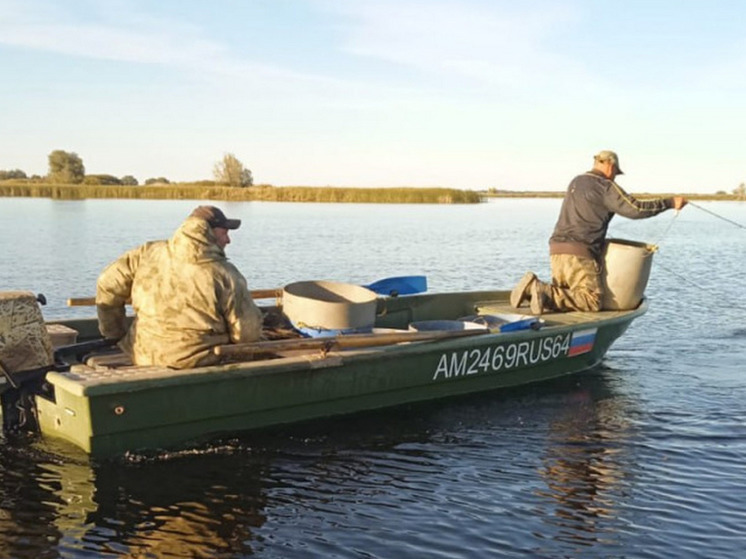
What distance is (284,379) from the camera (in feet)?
22.3

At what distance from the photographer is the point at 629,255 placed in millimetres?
9656

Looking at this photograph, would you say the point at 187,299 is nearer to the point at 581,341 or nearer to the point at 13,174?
the point at 581,341

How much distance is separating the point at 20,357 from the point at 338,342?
259 centimetres

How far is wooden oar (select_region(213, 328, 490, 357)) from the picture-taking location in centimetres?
632

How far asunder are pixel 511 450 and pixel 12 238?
23632 mm

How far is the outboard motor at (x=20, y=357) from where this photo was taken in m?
6.41

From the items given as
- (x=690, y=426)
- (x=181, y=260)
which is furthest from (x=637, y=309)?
(x=181, y=260)

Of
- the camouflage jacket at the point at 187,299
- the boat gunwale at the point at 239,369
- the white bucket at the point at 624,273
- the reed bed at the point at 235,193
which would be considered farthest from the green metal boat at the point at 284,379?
the reed bed at the point at 235,193

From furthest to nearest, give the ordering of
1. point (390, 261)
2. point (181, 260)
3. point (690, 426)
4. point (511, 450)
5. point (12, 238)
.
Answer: point (12, 238) → point (390, 261) → point (690, 426) → point (511, 450) → point (181, 260)

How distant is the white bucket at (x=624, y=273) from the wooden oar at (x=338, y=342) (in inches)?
98.4

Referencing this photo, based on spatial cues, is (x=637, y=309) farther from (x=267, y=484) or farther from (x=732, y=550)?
(x=267, y=484)

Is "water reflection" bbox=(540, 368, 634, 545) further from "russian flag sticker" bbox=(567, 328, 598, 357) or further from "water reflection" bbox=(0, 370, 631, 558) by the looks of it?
"russian flag sticker" bbox=(567, 328, 598, 357)

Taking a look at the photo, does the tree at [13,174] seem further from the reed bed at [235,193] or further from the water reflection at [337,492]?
the water reflection at [337,492]

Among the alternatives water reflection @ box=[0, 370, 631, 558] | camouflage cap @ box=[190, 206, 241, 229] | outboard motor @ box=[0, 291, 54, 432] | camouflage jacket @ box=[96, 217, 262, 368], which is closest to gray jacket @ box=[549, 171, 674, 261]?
water reflection @ box=[0, 370, 631, 558]
